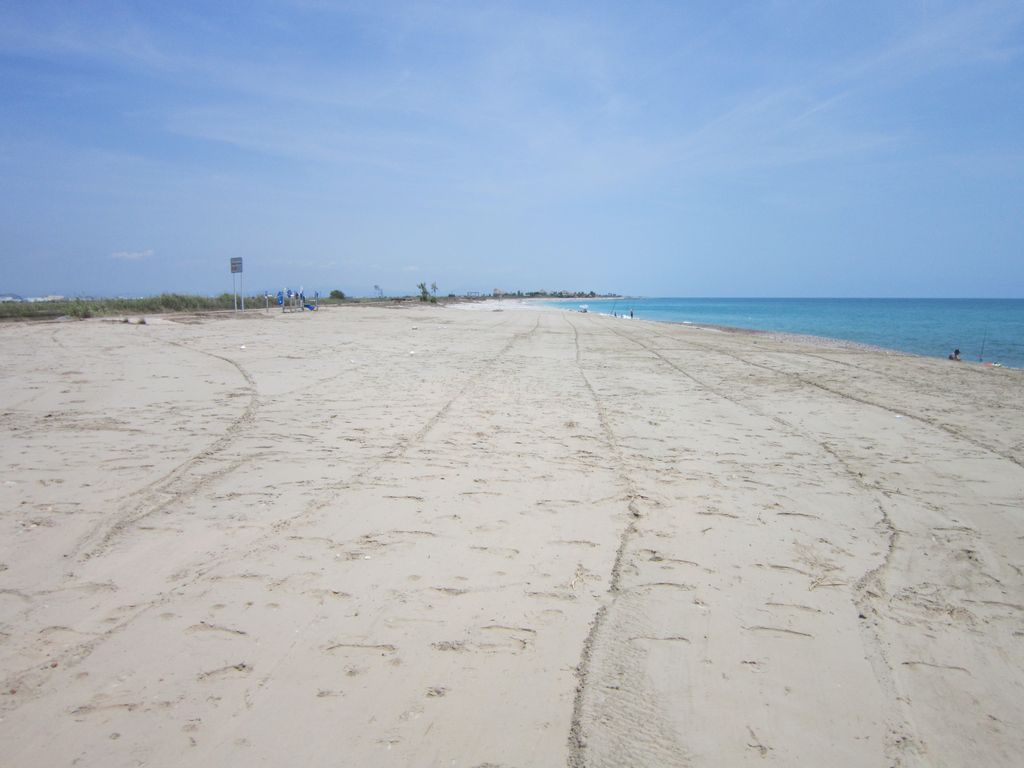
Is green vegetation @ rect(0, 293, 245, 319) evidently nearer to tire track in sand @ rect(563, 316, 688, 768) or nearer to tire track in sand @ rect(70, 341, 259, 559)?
tire track in sand @ rect(70, 341, 259, 559)

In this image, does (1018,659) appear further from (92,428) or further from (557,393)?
(92,428)

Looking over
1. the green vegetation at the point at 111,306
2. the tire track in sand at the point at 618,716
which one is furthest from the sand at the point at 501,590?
the green vegetation at the point at 111,306

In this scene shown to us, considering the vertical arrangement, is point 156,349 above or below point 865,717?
above

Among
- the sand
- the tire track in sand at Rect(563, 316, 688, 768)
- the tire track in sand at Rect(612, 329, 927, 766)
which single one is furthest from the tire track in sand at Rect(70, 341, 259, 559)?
the tire track in sand at Rect(612, 329, 927, 766)

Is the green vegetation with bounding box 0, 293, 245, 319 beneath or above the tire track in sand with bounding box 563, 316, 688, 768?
above

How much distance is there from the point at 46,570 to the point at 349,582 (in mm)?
1579

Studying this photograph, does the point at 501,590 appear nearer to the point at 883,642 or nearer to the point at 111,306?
the point at 883,642

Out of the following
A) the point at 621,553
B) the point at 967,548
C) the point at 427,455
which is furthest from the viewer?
the point at 427,455

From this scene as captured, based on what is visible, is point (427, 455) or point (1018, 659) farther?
point (427, 455)

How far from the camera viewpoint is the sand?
6.92 ft

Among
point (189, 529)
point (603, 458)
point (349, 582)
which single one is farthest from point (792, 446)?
point (189, 529)

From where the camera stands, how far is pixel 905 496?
4.66 meters

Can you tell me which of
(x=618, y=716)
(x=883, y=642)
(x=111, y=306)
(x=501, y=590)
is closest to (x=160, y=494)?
(x=501, y=590)

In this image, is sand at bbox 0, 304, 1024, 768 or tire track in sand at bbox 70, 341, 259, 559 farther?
tire track in sand at bbox 70, 341, 259, 559
